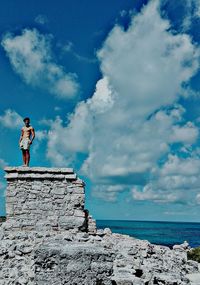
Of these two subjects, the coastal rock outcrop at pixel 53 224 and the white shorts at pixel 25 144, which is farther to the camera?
the white shorts at pixel 25 144

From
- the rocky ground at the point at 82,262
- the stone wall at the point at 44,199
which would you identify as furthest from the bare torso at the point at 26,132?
the rocky ground at the point at 82,262

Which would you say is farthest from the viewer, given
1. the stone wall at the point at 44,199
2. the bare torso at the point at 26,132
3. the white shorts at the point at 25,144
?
the bare torso at the point at 26,132

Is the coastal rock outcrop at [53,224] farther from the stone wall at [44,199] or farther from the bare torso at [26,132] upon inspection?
the bare torso at [26,132]

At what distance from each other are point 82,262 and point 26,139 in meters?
8.92

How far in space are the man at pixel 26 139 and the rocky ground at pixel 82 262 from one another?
2564 mm

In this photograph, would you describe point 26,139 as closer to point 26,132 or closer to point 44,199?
point 26,132

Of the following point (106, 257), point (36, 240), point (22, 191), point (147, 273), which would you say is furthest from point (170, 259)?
point (106, 257)

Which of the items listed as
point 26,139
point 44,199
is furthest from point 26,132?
point 44,199

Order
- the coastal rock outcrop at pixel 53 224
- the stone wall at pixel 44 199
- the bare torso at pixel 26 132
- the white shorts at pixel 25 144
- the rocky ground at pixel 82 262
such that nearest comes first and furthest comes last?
1. the rocky ground at pixel 82 262
2. the coastal rock outcrop at pixel 53 224
3. the stone wall at pixel 44 199
4. the white shorts at pixel 25 144
5. the bare torso at pixel 26 132

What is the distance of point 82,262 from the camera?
518cm

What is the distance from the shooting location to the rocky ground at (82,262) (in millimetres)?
5168

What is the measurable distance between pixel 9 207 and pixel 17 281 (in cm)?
442

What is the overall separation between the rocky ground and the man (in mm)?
2564

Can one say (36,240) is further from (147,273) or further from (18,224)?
(147,273)
